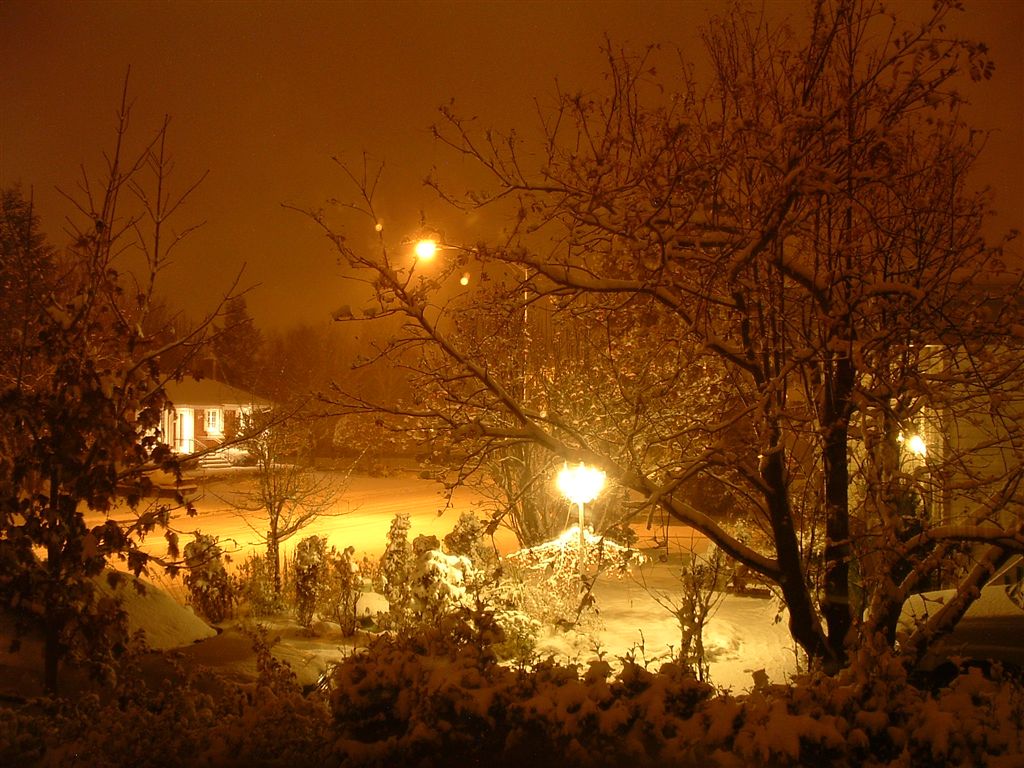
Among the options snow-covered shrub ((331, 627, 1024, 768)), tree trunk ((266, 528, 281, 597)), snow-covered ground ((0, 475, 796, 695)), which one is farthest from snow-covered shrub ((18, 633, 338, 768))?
tree trunk ((266, 528, 281, 597))

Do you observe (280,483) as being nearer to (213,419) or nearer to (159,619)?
(159,619)

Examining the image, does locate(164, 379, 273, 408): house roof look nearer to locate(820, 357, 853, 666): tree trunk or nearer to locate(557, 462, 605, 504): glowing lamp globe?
locate(557, 462, 605, 504): glowing lamp globe

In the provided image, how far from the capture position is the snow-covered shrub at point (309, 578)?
31.7 feet

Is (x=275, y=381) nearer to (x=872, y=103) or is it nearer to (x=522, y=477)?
(x=522, y=477)

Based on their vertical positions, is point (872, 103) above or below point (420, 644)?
above

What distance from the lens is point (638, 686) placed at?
4.23 m

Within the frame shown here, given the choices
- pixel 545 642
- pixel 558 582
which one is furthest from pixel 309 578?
pixel 558 582

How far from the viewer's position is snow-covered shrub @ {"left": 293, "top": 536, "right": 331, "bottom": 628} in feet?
31.7

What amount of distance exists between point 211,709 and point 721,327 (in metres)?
4.21

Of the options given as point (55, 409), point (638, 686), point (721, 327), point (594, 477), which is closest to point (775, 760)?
point (638, 686)

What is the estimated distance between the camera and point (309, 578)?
9.73 metres

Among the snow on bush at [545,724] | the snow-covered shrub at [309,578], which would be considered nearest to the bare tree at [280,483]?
the snow-covered shrub at [309,578]

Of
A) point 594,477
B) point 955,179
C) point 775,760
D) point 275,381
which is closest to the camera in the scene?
point 775,760

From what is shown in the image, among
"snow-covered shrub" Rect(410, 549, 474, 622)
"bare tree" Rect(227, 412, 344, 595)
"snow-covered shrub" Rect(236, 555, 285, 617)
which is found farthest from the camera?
"bare tree" Rect(227, 412, 344, 595)
